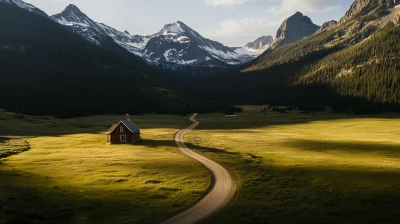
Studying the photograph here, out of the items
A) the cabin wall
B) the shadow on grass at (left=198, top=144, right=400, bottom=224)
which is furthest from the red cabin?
the shadow on grass at (left=198, top=144, right=400, bottom=224)

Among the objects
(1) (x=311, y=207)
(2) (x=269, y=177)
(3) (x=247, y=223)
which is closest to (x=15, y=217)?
(3) (x=247, y=223)

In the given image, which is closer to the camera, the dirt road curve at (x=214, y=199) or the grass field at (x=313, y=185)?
the dirt road curve at (x=214, y=199)

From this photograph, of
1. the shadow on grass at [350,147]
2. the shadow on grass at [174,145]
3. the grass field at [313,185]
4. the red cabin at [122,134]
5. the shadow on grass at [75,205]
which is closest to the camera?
the shadow on grass at [75,205]

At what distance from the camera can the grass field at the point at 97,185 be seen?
33.9 metres

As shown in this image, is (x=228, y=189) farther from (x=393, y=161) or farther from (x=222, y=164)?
(x=393, y=161)

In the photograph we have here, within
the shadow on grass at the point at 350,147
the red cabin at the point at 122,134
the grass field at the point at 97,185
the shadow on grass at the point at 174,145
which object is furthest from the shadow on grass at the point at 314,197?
the red cabin at the point at 122,134

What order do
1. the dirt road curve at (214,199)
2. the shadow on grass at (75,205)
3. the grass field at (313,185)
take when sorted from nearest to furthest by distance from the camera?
the shadow on grass at (75,205) → the dirt road curve at (214,199) → the grass field at (313,185)

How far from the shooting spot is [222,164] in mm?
59281

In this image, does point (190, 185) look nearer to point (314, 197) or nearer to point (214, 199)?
point (214, 199)

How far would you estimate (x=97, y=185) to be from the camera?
44688 mm

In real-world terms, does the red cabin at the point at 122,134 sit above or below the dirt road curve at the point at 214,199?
above

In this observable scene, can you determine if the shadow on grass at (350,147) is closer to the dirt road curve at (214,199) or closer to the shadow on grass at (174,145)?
the shadow on grass at (174,145)

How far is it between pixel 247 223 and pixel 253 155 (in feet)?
122

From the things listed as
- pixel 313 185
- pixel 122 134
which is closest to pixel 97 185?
pixel 313 185
